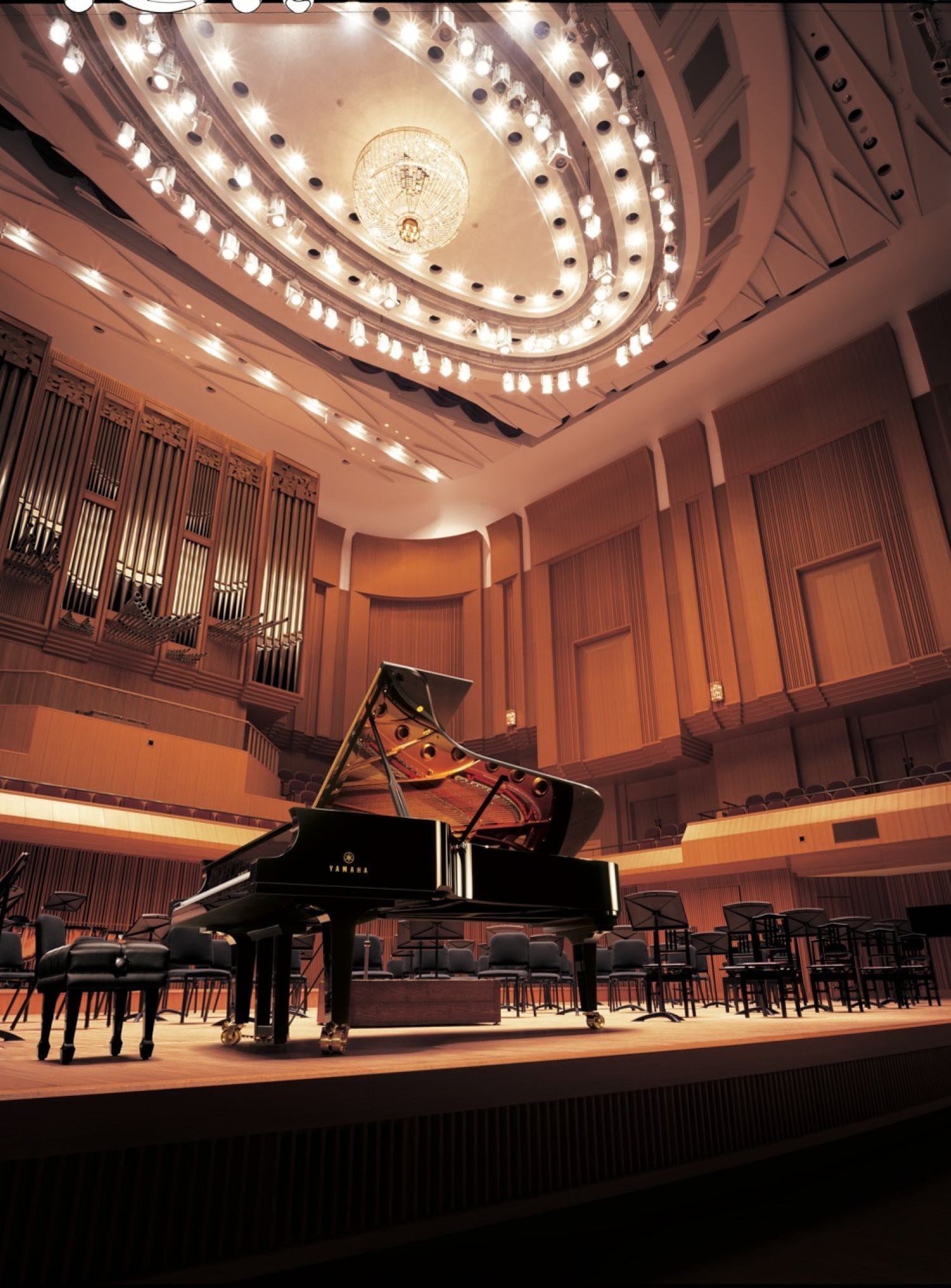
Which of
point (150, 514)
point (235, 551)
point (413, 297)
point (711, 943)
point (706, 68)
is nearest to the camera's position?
point (711, 943)

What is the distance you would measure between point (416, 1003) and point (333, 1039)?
1.65 metres

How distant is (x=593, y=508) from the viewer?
13508mm

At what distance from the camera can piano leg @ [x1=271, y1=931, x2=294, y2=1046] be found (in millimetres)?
2719

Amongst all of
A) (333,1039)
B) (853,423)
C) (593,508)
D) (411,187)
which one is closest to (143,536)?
(411,187)

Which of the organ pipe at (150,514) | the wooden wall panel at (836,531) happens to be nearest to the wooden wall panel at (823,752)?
the wooden wall panel at (836,531)

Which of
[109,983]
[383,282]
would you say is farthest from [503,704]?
[109,983]

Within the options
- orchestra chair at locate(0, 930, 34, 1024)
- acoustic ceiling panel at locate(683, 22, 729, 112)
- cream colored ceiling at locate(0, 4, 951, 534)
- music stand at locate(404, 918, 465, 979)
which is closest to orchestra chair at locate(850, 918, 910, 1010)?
music stand at locate(404, 918, 465, 979)

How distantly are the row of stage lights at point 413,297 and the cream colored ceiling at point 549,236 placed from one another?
289 millimetres

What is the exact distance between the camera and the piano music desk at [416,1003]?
394 centimetres

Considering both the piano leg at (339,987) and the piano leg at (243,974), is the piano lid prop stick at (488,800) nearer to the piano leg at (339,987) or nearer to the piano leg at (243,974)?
the piano leg at (243,974)

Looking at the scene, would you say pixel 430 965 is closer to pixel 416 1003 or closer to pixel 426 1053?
pixel 416 1003

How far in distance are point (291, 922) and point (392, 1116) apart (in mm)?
1088

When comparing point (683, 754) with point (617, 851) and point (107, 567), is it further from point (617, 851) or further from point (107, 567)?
point (107, 567)

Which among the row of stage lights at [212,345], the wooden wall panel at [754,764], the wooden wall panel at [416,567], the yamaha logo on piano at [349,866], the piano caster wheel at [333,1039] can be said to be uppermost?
the row of stage lights at [212,345]
